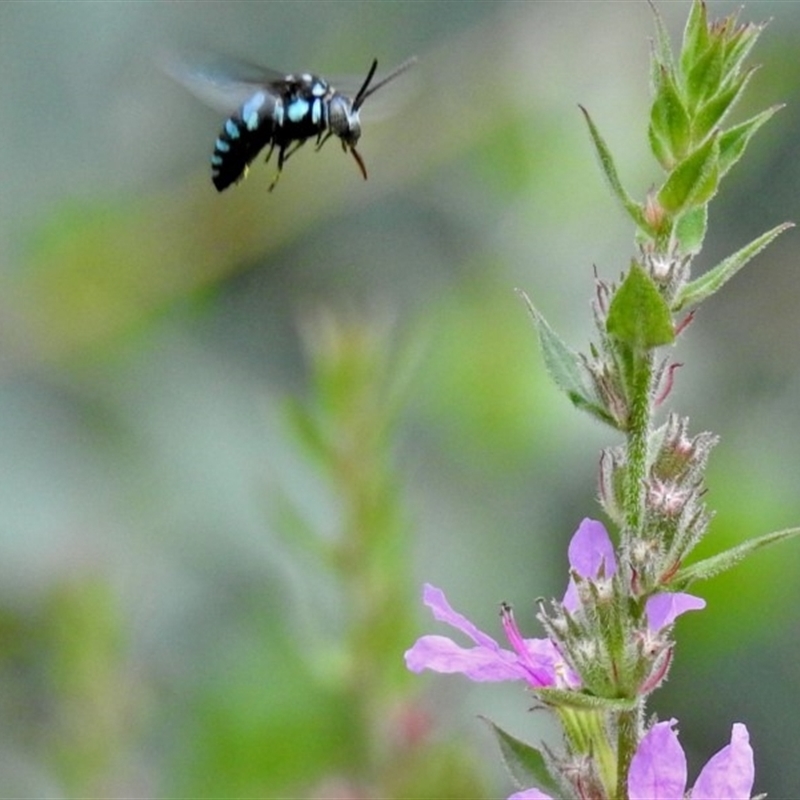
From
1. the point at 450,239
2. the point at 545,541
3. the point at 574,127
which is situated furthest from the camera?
the point at 450,239

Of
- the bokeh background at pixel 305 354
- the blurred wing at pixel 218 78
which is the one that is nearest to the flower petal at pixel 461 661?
the bokeh background at pixel 305 354

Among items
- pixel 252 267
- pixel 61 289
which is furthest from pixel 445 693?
pixel 252 267

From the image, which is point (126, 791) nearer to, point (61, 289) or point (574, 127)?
point (61, 289)

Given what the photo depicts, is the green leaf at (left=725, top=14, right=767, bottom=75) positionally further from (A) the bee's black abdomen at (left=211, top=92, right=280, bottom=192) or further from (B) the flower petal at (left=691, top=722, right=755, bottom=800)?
(A) the bee's black abdomen at (left=211, top=92, right=280, bottom=192)

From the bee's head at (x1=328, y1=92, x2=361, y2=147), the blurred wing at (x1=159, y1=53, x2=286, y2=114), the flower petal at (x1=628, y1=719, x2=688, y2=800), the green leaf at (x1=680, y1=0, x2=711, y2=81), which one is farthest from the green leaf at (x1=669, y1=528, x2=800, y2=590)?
the blurred wing at (x1=159, y1=53, x2=286, y2=114)

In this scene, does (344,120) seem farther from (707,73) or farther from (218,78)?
(707,73)

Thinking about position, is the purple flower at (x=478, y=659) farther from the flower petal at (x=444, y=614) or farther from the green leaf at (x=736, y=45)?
the green leaf at (x=736, y=45)
